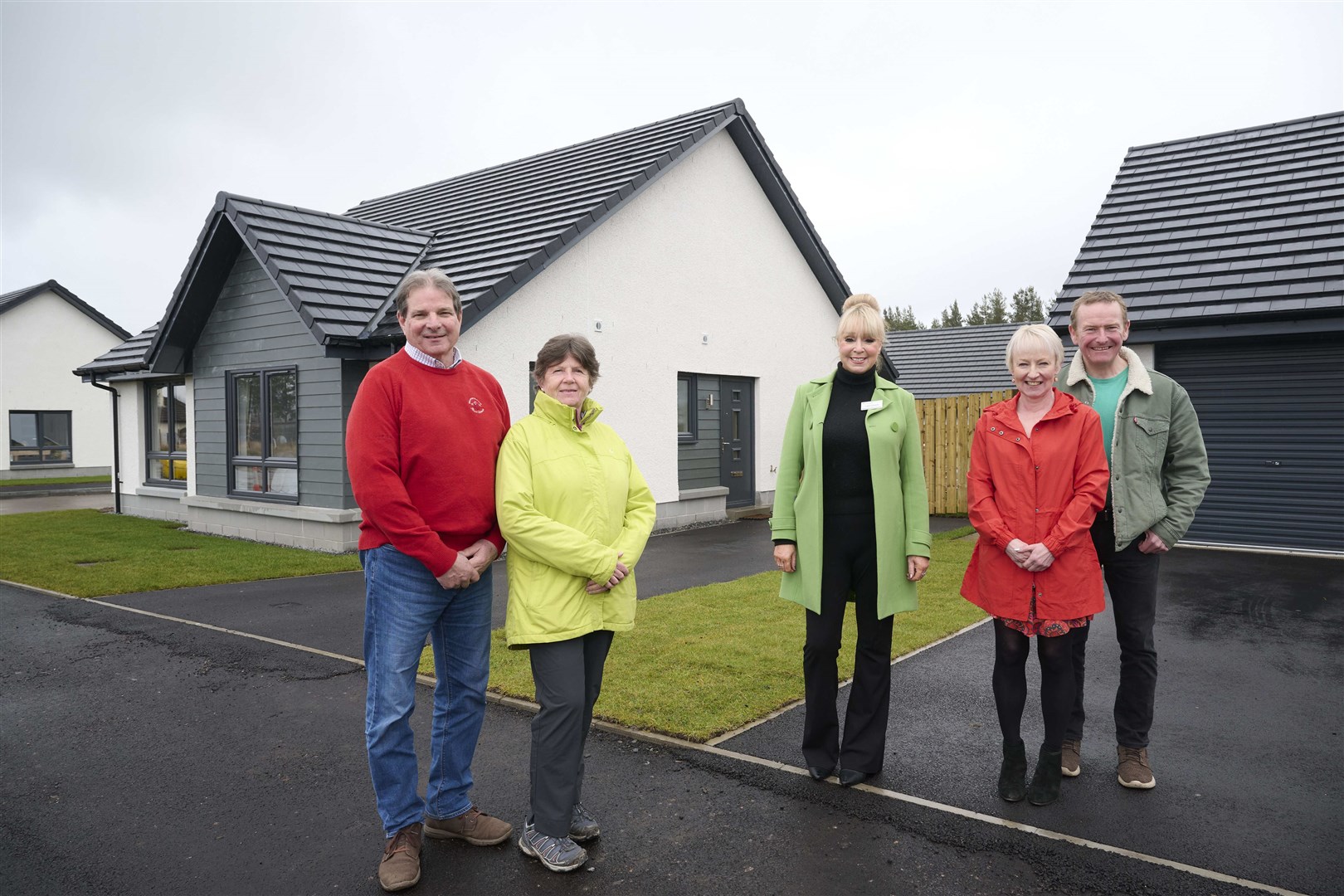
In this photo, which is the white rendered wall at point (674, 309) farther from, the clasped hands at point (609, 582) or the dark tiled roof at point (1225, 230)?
the clasped hands at point (609, 582)

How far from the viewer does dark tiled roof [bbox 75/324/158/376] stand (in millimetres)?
16172

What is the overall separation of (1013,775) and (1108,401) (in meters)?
1.77

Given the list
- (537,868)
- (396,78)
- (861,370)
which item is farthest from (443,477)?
(396,78)

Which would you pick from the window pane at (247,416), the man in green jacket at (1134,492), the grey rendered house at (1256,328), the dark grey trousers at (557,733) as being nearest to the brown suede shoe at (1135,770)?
the man in green jacket at (1134,492)

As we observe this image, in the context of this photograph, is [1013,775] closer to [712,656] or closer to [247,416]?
[712,656]

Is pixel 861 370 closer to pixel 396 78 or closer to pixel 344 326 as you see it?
pixel 344 326

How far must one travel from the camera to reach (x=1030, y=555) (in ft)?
12.2

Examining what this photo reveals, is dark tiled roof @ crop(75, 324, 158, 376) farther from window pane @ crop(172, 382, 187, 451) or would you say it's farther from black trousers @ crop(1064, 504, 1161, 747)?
black trousers @ crop(1064, 504, 1161, 747)

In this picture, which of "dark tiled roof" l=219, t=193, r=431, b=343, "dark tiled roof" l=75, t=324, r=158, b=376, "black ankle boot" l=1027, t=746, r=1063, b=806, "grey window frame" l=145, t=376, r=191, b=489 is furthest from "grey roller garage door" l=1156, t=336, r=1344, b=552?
"dark tiled roof" l=75, t=324, r=158, b=376

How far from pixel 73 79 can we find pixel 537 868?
24.2 metres

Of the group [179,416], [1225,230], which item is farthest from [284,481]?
[1225,230]

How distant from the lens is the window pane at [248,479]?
41.9ft

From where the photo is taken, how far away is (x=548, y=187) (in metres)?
14.1

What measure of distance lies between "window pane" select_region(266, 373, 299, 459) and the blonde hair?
32.2 ft
